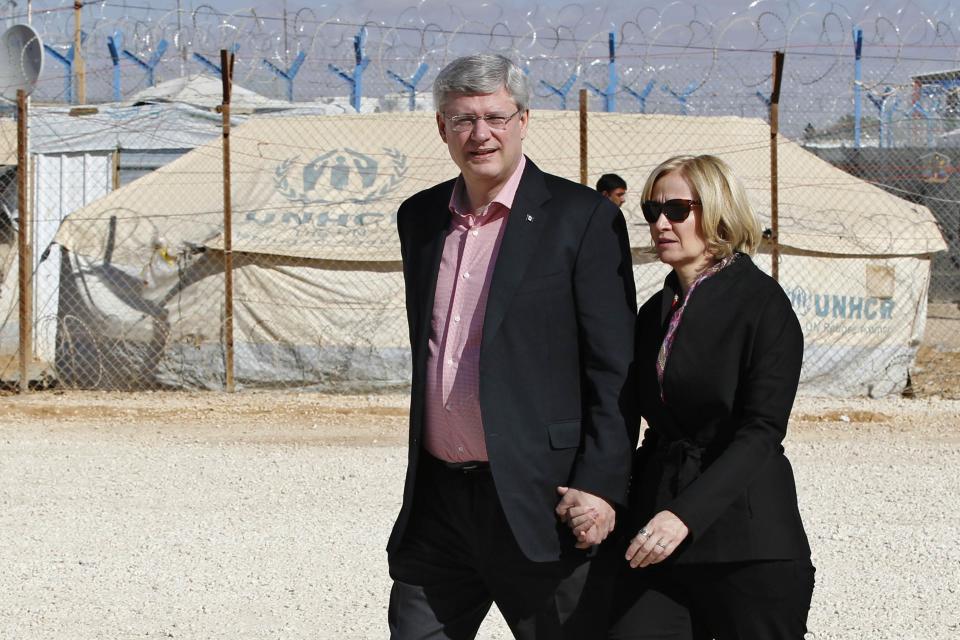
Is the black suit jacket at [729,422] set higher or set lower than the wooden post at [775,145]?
lower

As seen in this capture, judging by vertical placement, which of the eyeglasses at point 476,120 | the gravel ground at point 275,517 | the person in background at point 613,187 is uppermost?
the person in background at point 613,187

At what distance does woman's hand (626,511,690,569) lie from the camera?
2.68m

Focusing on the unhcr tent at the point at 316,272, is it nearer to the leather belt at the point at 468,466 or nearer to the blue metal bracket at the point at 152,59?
the blue metal bracket at the point at 152,59

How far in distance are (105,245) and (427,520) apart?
388 inches

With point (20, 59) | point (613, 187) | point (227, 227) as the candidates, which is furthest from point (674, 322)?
point (20, 59)

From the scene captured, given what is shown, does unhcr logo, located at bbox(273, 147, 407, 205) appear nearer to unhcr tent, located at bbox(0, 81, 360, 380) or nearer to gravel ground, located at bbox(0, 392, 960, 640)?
unhcr tent, located at bbox(0, 81, 360, 380)

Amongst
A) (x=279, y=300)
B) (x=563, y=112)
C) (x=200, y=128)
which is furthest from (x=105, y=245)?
(x=563, y=112)

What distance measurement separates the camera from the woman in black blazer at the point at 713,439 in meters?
2.70

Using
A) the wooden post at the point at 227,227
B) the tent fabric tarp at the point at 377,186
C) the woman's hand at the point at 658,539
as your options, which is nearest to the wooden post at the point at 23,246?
the tent fabric tarp at the point at 377,186

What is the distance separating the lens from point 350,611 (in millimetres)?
5086

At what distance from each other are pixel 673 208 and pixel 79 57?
1689 cm

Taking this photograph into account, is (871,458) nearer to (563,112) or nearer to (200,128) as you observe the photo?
(563,112)

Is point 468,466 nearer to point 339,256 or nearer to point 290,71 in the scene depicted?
point 339,256

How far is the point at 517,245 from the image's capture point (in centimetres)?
288
